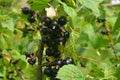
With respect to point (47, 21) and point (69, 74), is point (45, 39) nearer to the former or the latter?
point (47, 21)

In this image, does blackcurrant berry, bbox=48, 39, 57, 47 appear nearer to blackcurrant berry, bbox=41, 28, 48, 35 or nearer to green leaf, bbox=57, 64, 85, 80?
blackcurrant berry, bbox=41, 28, 48, 35

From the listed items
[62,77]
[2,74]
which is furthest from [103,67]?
[2,74]

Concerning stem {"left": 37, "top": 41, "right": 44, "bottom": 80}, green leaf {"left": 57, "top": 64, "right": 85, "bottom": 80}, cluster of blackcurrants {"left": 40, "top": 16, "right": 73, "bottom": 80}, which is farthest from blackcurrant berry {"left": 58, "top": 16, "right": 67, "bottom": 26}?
green leaf {"left": 57, "top": 64, "right": 85, "bottom": 80}

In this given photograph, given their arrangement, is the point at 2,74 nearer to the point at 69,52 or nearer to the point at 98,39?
the point at 69,52

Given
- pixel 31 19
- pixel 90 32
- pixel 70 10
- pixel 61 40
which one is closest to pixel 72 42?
pixel 61 40

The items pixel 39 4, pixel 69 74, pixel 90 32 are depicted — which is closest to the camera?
pixel 69 74

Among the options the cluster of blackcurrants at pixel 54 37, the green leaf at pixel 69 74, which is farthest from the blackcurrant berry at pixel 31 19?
the green leaf at pixel 69 74

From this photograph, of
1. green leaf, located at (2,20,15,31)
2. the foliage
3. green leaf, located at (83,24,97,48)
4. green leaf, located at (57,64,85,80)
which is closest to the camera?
green leaf, located at (57,64,85,80)

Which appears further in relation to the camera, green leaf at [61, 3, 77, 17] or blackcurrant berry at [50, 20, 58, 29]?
blackcurrant berry at [50, 20, 58, 29]
